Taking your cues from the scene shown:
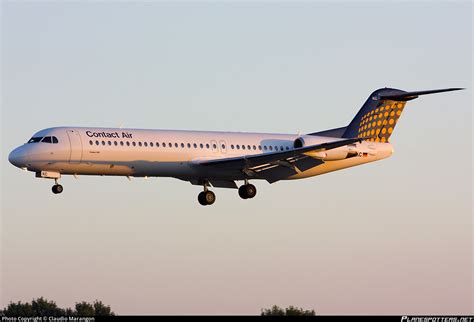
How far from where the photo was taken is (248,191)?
200 feet

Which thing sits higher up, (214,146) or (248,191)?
(214,146)

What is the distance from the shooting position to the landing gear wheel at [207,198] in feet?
201

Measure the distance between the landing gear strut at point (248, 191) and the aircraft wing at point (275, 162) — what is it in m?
0.56

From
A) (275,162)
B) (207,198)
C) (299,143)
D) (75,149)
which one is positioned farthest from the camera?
(207,198)

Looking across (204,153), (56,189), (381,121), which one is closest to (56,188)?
(56,189)

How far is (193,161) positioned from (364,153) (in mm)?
9380

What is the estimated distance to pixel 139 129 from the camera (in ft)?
191

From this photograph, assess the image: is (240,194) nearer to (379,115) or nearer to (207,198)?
(207,198)

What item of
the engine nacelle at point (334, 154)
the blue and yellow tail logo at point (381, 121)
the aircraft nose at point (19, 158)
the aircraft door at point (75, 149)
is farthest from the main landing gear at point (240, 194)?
the aircraft nose at point (19, 158)

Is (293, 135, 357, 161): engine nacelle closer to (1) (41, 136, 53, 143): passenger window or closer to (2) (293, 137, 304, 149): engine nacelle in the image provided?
(2) (293, 137, 304, 149): engine nacelle

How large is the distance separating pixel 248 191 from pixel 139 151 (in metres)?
6.55

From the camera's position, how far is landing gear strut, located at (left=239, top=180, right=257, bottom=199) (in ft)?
200

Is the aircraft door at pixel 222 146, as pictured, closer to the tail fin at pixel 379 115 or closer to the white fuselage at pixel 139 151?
the white fuselage at pixel 139 151

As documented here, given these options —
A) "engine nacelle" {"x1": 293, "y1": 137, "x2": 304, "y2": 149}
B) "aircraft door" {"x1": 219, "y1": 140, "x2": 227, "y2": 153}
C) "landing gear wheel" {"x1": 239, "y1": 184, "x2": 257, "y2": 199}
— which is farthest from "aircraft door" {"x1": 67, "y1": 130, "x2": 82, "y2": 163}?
"engine nacelle" {"x1": 293, "y1": 137, "x2": 304, "y2": 149}
